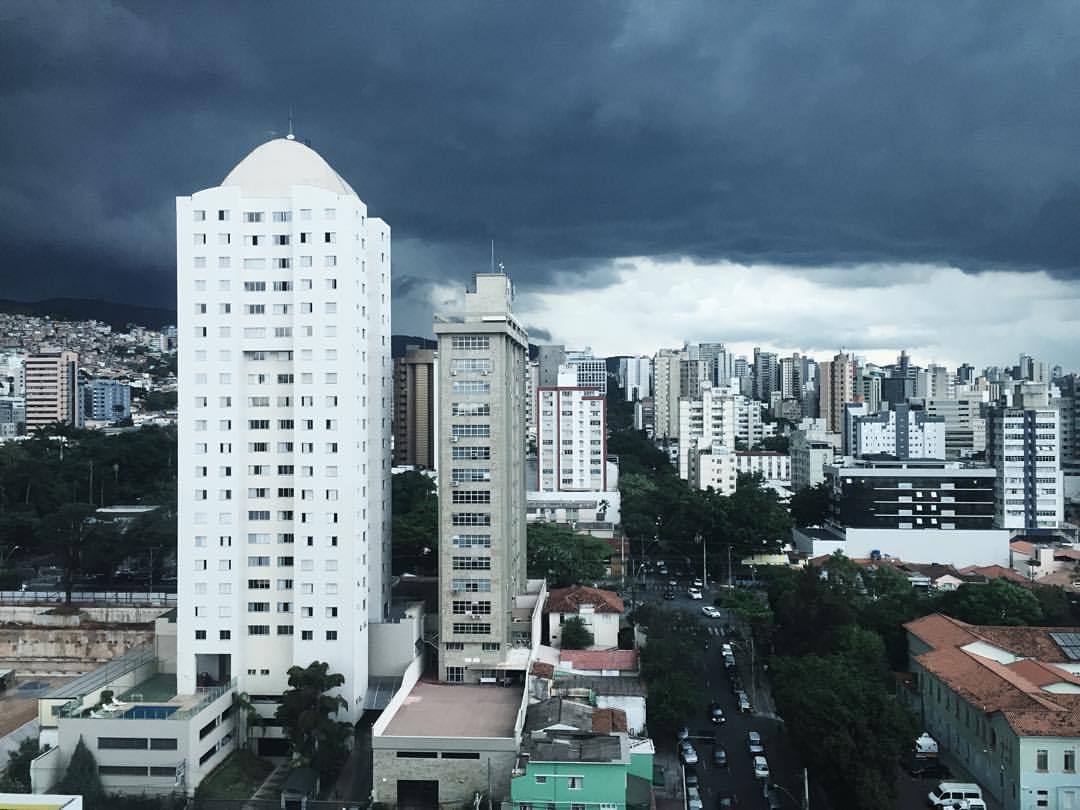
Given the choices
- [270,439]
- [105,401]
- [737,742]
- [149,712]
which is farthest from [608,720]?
[105,401]

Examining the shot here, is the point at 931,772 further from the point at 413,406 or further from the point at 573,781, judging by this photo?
the point at 413,406

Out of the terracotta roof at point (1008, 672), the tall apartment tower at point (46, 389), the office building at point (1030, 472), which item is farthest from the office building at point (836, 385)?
the terracotta roof at point (1008, 672)

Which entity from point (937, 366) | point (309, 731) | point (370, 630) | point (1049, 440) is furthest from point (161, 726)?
point (937, 366)

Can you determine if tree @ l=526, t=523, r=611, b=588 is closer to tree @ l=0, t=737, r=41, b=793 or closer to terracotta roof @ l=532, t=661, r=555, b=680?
terracotta roof @ l=532, t=661, r=555, b=680

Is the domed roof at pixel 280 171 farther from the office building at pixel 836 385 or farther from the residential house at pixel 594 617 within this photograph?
the office building at pixel 836 385

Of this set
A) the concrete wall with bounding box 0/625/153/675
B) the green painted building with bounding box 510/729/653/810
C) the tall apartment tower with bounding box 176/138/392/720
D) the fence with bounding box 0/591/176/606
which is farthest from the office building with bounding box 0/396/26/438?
the green painted building with bounding box 510/729/653/810

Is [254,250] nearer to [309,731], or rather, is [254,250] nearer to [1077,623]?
[309,731]
